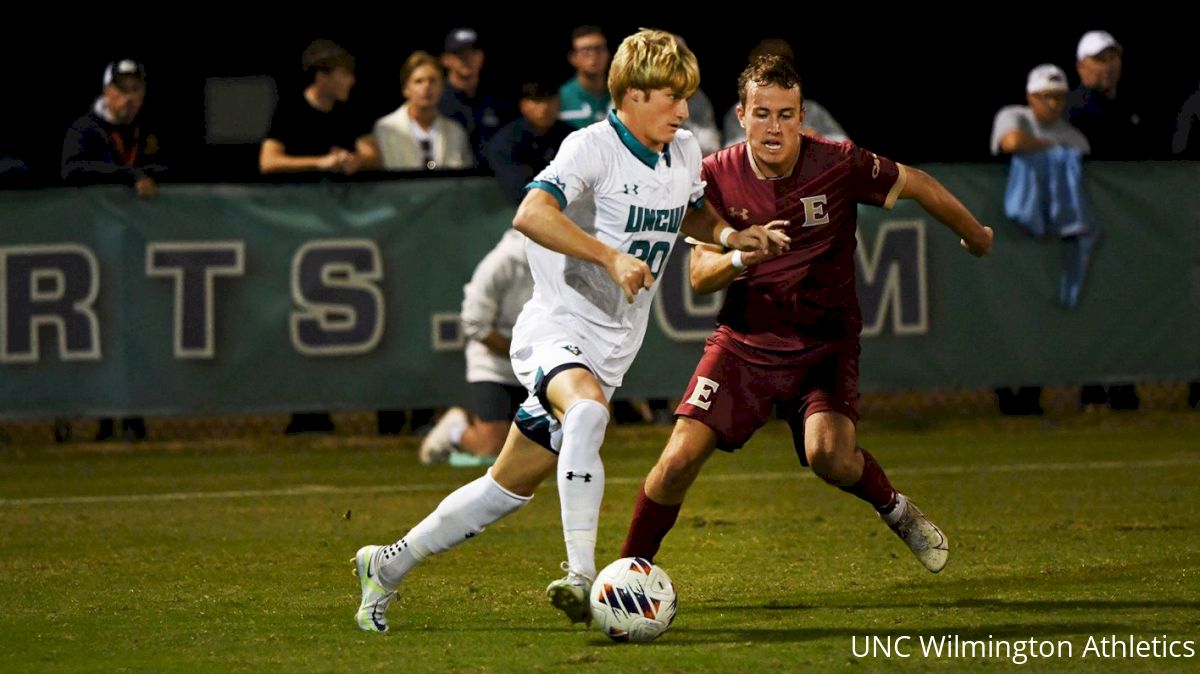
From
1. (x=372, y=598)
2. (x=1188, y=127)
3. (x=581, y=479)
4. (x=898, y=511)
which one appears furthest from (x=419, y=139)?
(x=581, y=479)

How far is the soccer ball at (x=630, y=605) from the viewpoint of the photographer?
6.66m

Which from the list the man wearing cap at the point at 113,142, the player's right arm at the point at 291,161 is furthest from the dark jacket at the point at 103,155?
the player's right arm at the point at 291,161

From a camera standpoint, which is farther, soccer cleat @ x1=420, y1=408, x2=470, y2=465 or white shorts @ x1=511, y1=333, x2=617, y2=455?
soccer cleat @ x1=420, y1=408, x2=470, y2=465

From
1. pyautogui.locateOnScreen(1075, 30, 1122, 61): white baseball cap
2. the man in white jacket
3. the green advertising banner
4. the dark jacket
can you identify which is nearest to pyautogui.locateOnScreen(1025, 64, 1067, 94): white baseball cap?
pyautogui.locateOnScreen(1075, 30, 1122, 61): white baseball cap

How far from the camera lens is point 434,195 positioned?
44.0 feet

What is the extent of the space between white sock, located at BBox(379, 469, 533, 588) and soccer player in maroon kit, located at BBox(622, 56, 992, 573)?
0.80 metres

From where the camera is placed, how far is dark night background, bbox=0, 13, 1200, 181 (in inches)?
722

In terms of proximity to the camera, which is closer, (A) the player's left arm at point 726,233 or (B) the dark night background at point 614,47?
(A) the player's left arm at point 726,233

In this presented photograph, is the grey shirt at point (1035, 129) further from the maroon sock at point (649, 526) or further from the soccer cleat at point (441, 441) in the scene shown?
the maroon sock at point (649, 526)

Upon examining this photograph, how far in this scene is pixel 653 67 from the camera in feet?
22.9

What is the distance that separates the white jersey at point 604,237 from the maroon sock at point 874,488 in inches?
46.5

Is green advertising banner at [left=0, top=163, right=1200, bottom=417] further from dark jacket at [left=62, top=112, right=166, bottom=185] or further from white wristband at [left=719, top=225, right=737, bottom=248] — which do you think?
white wristband at [left=719, top=225, right=737, bottom=248]

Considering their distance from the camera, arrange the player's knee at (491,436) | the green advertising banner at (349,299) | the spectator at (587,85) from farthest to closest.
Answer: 1. the spectator at (587,85)
2. the green advertising banner at (349,299)
3. the player's knee at (491,436)

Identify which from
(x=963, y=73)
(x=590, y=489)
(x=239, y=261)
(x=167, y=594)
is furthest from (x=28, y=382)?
(x=963, y=73)
